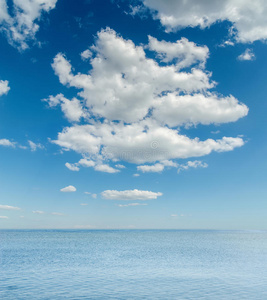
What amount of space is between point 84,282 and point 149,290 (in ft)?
27.3

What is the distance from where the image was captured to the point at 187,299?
75.2 ft

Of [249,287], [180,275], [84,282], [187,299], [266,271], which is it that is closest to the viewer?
[187,299]

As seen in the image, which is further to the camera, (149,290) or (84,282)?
(84,282)

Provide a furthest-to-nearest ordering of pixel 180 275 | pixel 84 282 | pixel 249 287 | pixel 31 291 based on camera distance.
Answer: pixel 180 275 → pixel 84 282 → pixel 249 287 → pixel 31 291

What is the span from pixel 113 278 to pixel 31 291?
10017mm

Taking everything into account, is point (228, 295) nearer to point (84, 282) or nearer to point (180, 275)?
point (180, 275)

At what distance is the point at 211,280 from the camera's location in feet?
100

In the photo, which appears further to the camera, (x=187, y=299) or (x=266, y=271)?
(x=266, y=271)

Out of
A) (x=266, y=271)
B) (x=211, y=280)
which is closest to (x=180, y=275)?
(x=211, y=280)

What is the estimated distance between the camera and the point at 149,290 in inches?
1024

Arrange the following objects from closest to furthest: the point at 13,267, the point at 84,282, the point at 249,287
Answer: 1. the point at 249,287
2. the point at 84,282
3. the point at 13,267

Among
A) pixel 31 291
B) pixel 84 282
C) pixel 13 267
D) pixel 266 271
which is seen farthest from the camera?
pixel 13 267

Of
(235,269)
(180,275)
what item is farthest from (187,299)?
(235,269)

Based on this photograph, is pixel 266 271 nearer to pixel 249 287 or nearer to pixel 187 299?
pixel 249 287
